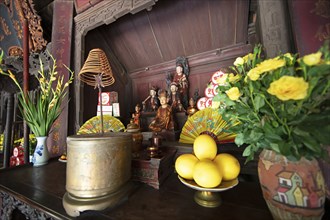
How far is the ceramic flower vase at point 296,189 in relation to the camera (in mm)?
323

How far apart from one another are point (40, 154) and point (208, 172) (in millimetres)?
993

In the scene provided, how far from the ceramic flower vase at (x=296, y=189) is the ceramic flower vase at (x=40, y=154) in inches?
44.7

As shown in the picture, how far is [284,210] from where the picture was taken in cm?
34

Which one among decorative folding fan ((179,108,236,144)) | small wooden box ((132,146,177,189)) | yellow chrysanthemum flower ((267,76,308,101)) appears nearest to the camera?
yellow chrysanthemum flower ((267,76,308,101))

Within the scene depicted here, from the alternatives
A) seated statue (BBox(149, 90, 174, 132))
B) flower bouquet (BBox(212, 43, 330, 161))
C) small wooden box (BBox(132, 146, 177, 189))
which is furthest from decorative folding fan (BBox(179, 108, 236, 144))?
flower bouquet (BBox(212, 43, 330, 161))

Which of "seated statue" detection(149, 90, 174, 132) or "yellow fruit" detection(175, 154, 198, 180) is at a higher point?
"seated statue" detection(149, 90, 174, 132)

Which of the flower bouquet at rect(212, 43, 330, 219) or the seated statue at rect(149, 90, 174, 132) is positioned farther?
the seated statue at rect(149, 90, 174, 132)

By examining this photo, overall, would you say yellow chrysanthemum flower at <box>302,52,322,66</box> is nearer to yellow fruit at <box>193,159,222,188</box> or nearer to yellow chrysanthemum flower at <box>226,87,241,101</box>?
yellow chrysanthemum flower at <box>226,87,241,101</box>

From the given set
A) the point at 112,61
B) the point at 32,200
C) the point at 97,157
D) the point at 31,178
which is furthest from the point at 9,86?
the point at 97,157

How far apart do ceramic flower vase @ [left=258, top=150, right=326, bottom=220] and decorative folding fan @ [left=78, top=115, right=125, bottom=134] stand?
912mm

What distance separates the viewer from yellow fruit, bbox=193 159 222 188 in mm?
420

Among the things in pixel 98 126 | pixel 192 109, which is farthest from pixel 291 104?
pixel 98 126

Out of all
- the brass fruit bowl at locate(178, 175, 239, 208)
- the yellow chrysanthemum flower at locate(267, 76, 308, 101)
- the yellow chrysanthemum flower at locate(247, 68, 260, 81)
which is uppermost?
the yellow chrysanthemum flower at locate(247, 68, 260, 81)

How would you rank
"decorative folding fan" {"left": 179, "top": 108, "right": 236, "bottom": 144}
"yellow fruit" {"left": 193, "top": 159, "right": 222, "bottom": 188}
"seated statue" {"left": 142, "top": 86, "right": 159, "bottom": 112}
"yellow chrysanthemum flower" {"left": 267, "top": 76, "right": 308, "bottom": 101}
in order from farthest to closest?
"seated statue" {"left": 142, "top": 86, "right": 159, "bottom": 112} < "decorative folding fan" {"left": 179, "top": 108, "right": 236, "bottom": 144} < "yellow fruit" {"left": 193, "top": 159, "right": 222, "bottom": 188} < "yellow chrysanthemum flower" {"left": 267, "top": 76, "right": 308, "bottom": 101}
